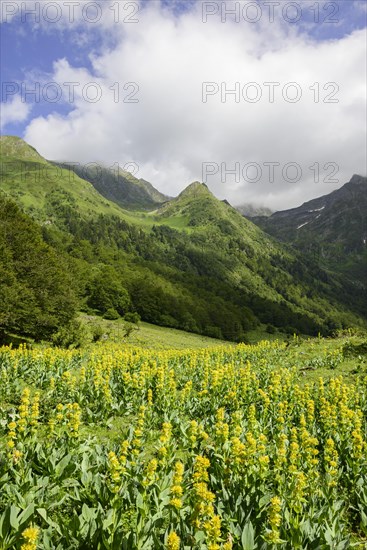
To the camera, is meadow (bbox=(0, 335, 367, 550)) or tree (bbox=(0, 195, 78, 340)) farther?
tree (bbox=(0, 195, 78, 340))

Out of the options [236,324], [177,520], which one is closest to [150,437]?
[177,520]

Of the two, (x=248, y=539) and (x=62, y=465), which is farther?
(x=62, y=465)

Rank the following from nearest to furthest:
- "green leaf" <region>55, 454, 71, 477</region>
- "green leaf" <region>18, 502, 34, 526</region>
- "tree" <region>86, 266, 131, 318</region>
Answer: "green leaf" <region>18, 502, 34, 526</region> → "green leaf" <region>55, 454, 71, 477</region> → "tree" <region>86, 266, 131, 318</region>

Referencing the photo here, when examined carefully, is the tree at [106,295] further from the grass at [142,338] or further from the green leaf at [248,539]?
the green leaf at [248,539]

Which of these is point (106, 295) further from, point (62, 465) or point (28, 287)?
point (62, 465)

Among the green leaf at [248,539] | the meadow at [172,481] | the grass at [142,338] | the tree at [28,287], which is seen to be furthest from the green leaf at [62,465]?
the grass at [142,338]

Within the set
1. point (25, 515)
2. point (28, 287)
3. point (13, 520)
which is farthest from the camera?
point (28, 287)

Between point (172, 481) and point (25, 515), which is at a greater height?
point (25, 515)

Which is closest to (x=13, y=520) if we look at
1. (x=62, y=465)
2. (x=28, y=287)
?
(x=62, y=465)

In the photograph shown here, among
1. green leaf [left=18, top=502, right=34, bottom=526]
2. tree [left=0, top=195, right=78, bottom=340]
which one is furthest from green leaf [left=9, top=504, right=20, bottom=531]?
tree [left=0, top=195, right=78, bottom=340]

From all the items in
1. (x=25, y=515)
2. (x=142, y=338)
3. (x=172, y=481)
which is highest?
(x=25, y=515)

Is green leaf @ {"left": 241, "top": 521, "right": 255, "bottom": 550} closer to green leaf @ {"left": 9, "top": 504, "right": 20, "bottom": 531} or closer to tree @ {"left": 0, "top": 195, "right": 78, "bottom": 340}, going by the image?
green leaf @ {"left": 9, "top": 504, "right": 20, "bottom": 531}

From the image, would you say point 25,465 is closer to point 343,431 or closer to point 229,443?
point 229,443

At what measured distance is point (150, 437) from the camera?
32.6 feet
